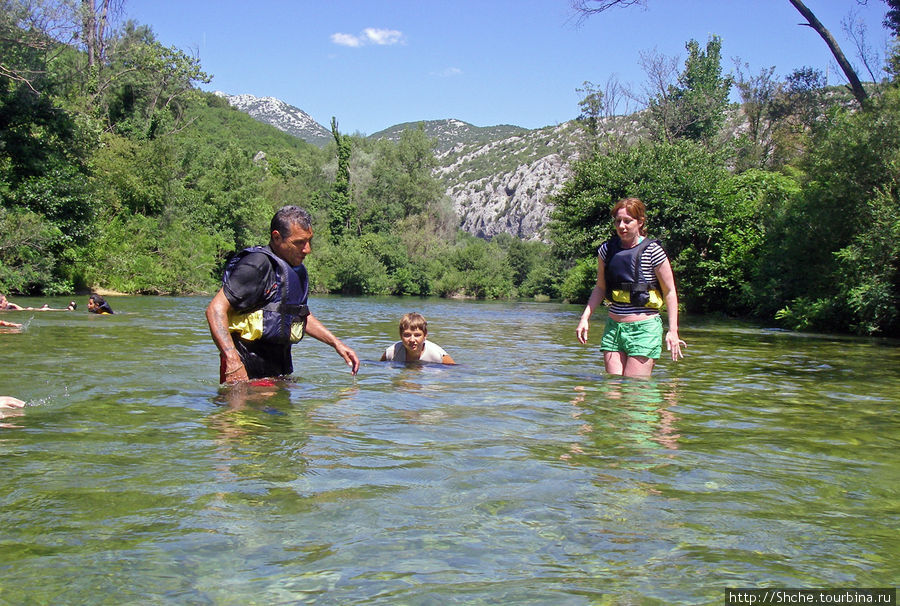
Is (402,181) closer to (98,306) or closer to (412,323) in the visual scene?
(98,306)

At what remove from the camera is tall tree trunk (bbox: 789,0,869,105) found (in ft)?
69.7

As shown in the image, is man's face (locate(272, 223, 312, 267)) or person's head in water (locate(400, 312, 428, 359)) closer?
man's face (locate(272, 223, 312, 267))

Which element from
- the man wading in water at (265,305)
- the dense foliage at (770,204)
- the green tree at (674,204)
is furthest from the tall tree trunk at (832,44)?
the man wading in water at (265,305)

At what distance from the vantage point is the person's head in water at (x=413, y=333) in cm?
931

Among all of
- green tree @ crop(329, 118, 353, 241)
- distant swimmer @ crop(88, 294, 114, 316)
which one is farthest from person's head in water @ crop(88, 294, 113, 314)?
green tree @ crop(329, 118, 353, 241)

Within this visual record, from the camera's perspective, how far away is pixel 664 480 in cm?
417

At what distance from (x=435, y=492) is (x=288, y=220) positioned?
3453mm

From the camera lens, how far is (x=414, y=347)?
948 centimetres

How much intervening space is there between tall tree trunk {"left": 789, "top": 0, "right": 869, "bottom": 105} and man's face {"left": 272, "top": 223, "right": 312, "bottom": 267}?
19.9 meters

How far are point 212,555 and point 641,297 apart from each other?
5288 mm

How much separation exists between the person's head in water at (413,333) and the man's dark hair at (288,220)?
9.21 ft

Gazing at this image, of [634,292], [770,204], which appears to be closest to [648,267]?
[634,292]

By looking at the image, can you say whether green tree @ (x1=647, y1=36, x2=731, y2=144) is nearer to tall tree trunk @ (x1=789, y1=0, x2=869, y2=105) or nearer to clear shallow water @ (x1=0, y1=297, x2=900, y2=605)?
tall tree trunk @ (x1=789, y1=0, x2=869, y2=105)

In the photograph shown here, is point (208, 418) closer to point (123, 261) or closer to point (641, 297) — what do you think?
point (641, 297)
